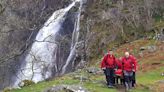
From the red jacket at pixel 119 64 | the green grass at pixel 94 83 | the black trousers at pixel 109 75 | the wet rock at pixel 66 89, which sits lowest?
the green grass at pixel 94 83

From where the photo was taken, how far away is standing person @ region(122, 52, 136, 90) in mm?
24062

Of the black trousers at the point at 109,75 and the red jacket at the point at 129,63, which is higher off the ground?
the red jacket at the point at 129,63

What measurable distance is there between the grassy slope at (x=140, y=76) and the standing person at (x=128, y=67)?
0.58 m

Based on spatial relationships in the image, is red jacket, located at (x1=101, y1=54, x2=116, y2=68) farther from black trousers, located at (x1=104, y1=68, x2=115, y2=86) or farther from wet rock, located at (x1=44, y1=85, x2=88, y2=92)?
wet rock, located at (x1=44, y1=85, x2=88, y2=92)

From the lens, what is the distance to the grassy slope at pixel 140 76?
83.0 feet

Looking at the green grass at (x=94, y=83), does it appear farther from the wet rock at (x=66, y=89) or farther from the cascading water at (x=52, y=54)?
the cascading water at (x=52, y=54)

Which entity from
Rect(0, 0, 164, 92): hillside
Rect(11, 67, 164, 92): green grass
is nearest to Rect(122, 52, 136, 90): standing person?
Rect(11, 67, 164, 92): green grass

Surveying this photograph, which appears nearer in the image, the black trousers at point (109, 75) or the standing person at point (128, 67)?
the standing person at point (128, 67)

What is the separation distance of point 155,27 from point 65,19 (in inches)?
426

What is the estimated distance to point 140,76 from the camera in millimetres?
33875

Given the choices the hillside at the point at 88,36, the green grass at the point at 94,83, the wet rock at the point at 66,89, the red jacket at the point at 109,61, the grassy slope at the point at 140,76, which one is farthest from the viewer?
the hillside at the point at 88,36

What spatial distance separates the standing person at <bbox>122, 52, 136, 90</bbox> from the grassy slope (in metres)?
0.58

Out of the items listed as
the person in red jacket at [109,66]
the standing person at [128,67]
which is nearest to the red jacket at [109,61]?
the person in red jacket at [109,66]

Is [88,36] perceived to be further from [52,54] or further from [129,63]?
[129,63]
